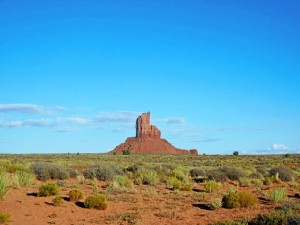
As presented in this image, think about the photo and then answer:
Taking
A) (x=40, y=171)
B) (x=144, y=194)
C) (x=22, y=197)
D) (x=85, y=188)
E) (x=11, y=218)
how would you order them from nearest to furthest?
(x=11, y=218) → (x=22, y=197) → (x=144, y=194) → (x=85, y=188) → (x=40, y=171)

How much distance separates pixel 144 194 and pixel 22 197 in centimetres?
588

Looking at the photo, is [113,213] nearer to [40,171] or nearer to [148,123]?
[40,171]

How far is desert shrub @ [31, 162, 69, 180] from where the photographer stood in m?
24.3

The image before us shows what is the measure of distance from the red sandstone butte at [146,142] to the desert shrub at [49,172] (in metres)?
139

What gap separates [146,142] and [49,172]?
14972 cm

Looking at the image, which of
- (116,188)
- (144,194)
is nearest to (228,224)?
(144,194)

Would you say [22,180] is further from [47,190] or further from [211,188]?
[211,188]

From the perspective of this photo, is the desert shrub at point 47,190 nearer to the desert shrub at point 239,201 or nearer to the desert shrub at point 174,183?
the desert shrub at point 174,183

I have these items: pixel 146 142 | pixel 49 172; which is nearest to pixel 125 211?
pixel 49 172

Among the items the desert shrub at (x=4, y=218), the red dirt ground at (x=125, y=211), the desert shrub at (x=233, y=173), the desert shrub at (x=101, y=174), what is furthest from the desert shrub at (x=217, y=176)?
the desert shrub at (x=4, y=218)

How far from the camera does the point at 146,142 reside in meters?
174

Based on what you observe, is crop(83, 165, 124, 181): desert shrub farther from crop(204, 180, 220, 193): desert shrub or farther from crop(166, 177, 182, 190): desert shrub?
crop(204, 180, 220, 193): desert shrub

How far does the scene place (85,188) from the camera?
2095 centimetres

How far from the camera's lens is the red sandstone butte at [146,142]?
555 feet
